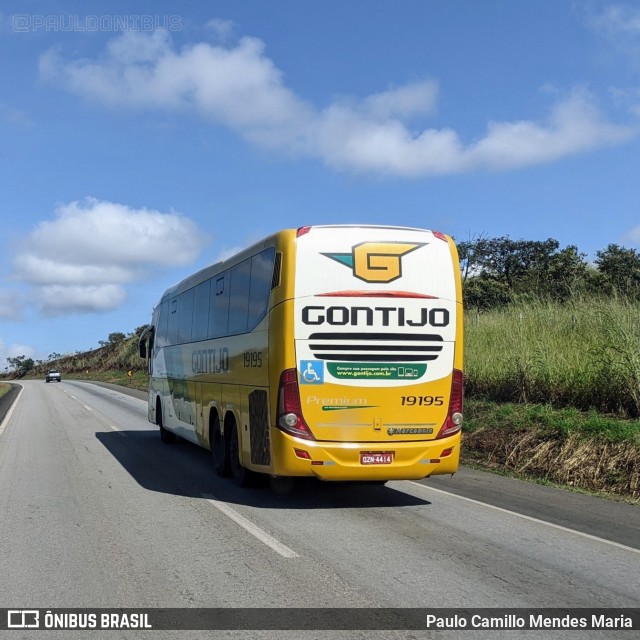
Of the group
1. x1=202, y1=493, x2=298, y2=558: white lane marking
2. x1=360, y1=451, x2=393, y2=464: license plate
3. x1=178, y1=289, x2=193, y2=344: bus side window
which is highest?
x1=178, y1=289, x2=193, y2=344: bus side window

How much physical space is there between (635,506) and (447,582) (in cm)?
475

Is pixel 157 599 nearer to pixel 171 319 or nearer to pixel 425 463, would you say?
pixel 425 463

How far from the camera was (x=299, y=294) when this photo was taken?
8.89m

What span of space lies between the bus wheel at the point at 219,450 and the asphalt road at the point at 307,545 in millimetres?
312

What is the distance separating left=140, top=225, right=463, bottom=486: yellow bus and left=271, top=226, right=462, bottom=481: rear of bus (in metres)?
0.01

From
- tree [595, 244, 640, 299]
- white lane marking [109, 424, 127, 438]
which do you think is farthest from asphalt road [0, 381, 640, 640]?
tree [595, 244, 640, 299]

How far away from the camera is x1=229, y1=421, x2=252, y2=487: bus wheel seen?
10.3 m

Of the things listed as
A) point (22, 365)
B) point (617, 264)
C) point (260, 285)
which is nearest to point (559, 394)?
point (260, 285)

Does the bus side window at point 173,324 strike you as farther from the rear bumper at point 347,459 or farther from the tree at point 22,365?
the tree at point 22,365

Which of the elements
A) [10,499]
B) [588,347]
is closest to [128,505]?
[10,499]

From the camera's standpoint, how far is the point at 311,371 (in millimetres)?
8875

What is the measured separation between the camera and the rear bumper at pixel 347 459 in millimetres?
8766

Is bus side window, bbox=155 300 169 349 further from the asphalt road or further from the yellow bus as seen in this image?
the yellow bus

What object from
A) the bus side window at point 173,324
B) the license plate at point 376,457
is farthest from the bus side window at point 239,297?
the bus side window at point 173,324
